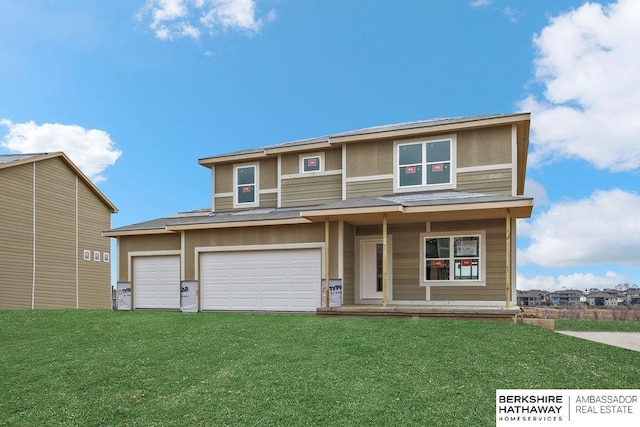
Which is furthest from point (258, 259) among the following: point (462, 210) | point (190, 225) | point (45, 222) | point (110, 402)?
point (45, 222)

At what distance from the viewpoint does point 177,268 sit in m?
16.2

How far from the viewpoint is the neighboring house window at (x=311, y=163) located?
1631cm

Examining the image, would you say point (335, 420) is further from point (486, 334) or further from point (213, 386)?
point (486, 334)

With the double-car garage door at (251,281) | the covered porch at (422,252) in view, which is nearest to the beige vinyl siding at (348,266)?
the covered porch at (422,252)

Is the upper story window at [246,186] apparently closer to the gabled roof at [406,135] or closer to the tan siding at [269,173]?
the tan siding at [269,173]

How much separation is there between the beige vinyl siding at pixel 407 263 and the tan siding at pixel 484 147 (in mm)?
2357

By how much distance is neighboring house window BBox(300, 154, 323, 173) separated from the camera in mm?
16312

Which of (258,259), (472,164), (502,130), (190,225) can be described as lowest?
(258,259)

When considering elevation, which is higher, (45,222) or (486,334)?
(45,222)

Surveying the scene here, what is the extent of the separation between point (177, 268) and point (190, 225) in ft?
6.03

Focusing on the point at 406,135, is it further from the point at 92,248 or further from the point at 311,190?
the point at 92,248

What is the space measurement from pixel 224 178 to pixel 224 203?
3.12ft

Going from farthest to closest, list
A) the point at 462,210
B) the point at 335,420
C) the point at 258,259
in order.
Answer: the point at 258,259 < the point at 462,210 < the point at 335,420

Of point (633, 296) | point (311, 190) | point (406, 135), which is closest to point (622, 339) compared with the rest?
point (406, 135)
